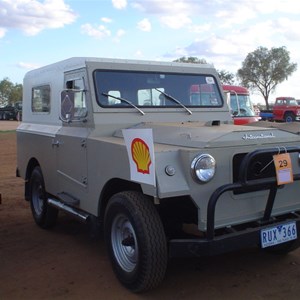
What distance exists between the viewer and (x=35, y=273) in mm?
4613

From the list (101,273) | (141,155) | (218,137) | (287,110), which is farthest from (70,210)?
(287,110)

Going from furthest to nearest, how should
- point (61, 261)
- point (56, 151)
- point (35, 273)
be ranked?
point (56, 151) < point (61, 261) < point (35, 273)

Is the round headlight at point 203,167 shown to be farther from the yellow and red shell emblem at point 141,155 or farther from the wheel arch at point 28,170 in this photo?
the wheel arch at point 28,170

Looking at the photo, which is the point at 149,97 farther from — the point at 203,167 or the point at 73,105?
the point at 203,167

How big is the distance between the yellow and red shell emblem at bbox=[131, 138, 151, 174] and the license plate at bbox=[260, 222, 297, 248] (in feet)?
3.76

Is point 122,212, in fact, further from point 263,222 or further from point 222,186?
point 263,222

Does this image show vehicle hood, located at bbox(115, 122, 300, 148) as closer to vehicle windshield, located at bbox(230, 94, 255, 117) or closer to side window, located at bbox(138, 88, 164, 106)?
side window, located at bbox(138, 88, 164, 106)

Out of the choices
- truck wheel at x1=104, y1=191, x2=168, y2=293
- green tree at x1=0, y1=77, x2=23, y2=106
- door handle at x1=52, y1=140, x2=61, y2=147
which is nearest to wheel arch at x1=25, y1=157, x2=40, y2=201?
door handle at x1=52, y1=140, x2=61, y2=147

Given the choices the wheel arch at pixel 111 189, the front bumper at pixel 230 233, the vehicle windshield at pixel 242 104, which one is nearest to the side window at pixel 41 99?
the wheel arch at pixel 111 189

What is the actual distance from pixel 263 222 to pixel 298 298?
27.0 inches

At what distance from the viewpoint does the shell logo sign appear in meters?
3.56

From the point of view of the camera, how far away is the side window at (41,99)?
624 centimetres

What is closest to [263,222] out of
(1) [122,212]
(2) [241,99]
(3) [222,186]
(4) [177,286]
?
(3) [222,186]

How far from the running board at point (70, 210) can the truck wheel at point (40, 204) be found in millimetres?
419
